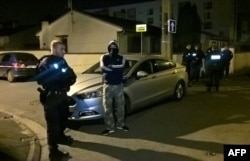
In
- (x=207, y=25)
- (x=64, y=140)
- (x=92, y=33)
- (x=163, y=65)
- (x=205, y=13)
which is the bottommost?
(x=64, y=140)

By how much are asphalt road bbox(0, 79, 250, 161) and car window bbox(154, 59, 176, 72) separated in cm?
102

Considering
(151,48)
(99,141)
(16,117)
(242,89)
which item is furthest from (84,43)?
(99,141)

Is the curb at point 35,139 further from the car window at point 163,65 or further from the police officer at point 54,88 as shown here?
the car window at point 163,65

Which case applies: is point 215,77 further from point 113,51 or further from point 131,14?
point 131,14

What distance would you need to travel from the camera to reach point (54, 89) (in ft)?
22.1

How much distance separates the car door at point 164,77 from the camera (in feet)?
37.1

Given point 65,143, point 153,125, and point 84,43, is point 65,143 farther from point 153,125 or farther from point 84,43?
point 84,43

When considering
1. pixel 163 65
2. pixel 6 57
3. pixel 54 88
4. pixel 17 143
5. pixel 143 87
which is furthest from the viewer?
pixel 6 57

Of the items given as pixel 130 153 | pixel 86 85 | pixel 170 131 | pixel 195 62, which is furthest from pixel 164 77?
pixel 195 62

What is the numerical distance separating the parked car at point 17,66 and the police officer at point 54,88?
43.9 feet

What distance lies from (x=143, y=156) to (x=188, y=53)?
33.4ft

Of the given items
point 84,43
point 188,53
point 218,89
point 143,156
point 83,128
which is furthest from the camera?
point 84,43

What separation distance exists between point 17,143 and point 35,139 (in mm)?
479

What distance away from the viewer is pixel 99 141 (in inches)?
315
